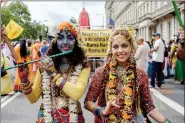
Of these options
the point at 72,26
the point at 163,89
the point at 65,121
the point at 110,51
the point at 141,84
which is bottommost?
the point at 163,89

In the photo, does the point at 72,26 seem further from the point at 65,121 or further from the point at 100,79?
the point at 65,121

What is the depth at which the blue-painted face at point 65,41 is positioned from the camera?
325 cm

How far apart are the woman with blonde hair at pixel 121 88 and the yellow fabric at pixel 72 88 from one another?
9 cm

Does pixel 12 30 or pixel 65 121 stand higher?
pixel 12 30

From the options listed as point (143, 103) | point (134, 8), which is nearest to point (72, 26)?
point (143, 103)

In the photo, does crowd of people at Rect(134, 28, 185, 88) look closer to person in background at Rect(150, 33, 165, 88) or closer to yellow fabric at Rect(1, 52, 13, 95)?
person in background at Rect(150, 33, 165, 88)

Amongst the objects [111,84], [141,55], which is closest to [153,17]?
[141,55]

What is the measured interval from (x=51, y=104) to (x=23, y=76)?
0.32 m

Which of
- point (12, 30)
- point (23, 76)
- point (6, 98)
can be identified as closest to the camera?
point (23, 76)

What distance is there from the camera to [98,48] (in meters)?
13.1

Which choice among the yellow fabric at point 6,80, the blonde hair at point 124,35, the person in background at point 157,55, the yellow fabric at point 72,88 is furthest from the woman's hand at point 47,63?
the person in background at point 157,55

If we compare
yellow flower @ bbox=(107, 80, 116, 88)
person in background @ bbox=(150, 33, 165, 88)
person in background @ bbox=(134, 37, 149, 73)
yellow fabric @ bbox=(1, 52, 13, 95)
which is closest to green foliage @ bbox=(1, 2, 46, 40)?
yellow fabric @ bbox=(1, 52, 13, 95)

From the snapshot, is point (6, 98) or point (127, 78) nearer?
point (127, 78)

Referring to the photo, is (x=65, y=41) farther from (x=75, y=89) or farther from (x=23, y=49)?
(x=23, y=49)
